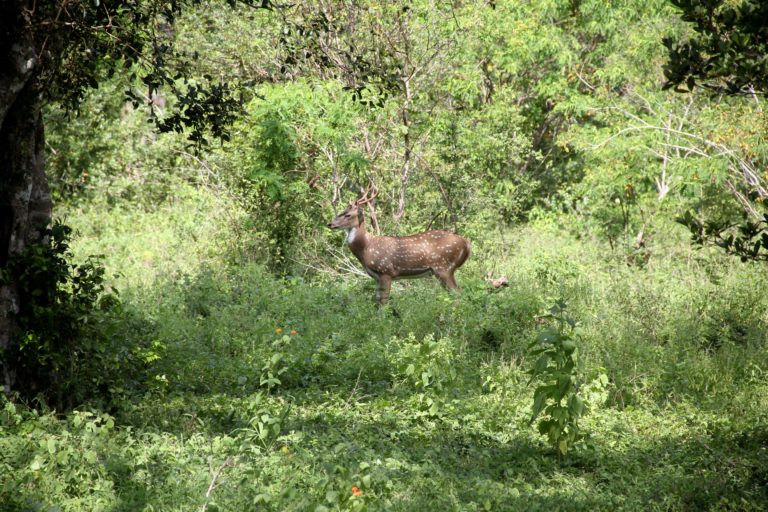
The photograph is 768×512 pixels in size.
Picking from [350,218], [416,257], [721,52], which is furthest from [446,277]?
[721,52]

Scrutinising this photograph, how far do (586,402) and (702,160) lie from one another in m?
6.82

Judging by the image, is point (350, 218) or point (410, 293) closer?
point (410, 293)

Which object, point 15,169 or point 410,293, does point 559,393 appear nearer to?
point 15,169

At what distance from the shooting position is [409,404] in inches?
305

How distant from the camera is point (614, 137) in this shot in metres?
15.3

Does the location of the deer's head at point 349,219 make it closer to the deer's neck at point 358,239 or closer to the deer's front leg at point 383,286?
the deer's neck at point 358,239

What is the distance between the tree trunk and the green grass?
686mm

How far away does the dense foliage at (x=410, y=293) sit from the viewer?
20.0 feet

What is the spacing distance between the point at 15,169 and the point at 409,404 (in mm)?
3579

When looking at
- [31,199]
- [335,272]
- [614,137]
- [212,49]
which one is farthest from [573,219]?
[31,199]

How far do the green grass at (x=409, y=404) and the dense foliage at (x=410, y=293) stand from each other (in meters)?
0.03

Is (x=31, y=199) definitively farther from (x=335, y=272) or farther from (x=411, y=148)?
(x=411, y=148)

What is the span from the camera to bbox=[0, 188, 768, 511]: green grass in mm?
5719

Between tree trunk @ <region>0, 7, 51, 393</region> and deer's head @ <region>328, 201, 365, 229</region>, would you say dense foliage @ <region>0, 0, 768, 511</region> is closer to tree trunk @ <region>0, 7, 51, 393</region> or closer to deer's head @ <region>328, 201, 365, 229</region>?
tree trunk @ <region>0, 7, 51, 393</region>
